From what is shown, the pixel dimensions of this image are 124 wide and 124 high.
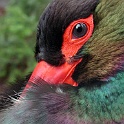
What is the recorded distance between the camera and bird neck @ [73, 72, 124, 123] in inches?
102

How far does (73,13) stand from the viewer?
8.46ft

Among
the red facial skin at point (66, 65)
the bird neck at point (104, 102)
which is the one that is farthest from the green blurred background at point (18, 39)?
the bird neck at point (104, 102)

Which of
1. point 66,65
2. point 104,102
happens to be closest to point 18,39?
point 66,65

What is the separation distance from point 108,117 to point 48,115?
0.31 meters

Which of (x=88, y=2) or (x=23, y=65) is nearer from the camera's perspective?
(x=88, y=2)

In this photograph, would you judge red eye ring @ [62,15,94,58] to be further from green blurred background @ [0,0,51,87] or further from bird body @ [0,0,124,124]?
green blurred background @ [0,0,51,87]

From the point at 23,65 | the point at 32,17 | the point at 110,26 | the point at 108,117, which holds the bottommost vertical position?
the point at 108,117

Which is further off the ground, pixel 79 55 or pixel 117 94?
pixel 79 55

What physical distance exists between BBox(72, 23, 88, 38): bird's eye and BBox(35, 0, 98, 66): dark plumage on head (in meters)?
0.04

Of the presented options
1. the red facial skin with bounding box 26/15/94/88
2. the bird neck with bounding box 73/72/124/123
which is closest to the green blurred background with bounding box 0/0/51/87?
the red facial skin with bounding box 26/15/94/88

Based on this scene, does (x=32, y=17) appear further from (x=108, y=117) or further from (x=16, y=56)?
(x=108, y=117)

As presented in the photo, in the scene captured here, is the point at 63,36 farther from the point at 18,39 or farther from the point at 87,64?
the point at 18,39

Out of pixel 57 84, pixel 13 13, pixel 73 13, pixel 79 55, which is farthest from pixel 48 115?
pixel 13 13

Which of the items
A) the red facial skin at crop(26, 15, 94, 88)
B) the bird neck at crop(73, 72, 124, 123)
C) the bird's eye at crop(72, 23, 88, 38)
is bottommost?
the bird neck at crop(73, 72, 124, 123)
